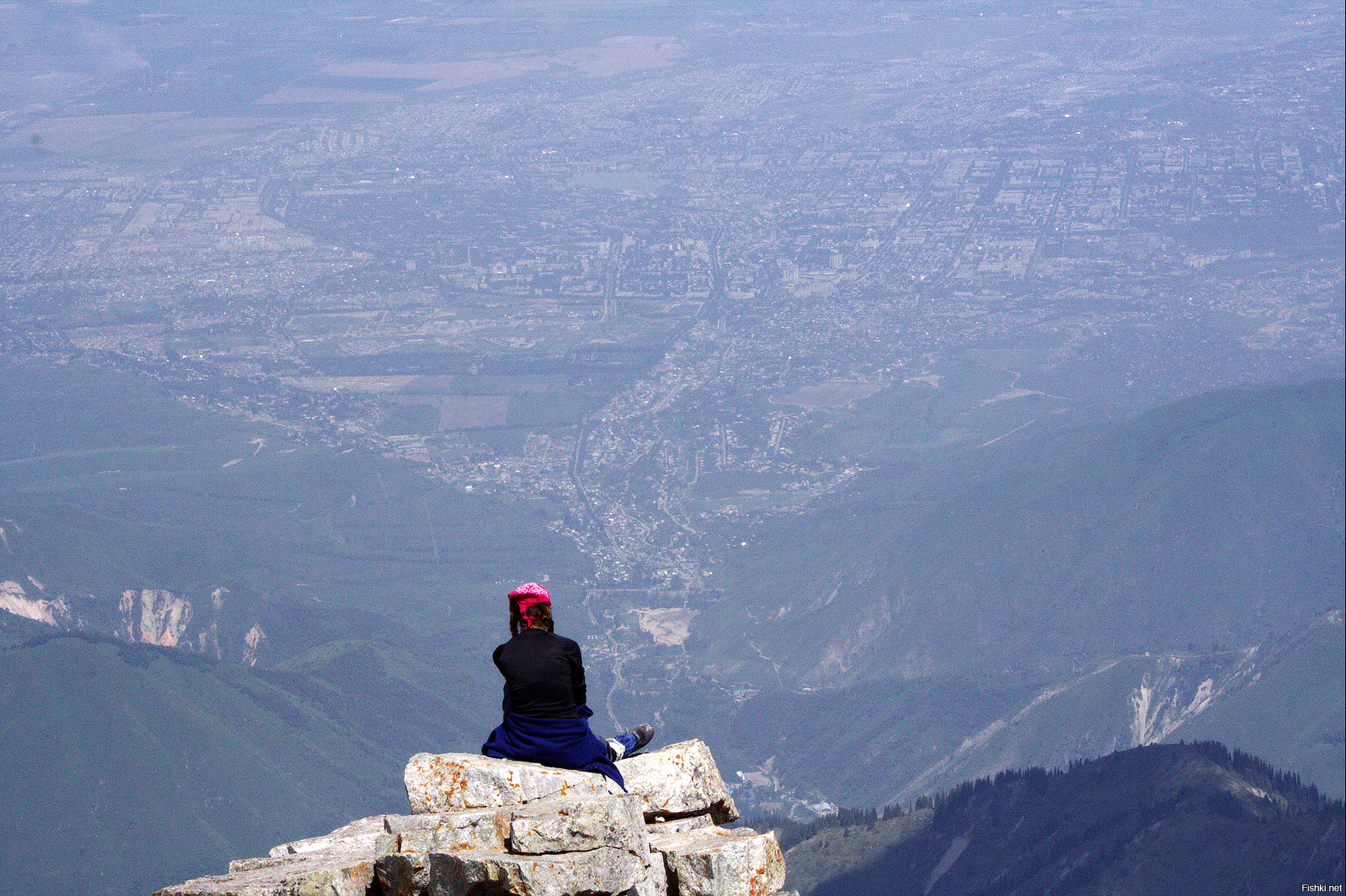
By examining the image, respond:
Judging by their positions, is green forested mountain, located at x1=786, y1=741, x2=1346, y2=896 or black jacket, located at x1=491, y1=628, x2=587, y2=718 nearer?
black jacket, located at x1=491, y1=628, x2=587, y2=718

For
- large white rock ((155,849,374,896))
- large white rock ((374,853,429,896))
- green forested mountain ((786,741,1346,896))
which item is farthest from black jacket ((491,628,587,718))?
green forested mountain ((786,741,1346,896))

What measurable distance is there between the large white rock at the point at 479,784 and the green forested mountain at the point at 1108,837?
117m

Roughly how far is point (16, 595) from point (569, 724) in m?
→ 187

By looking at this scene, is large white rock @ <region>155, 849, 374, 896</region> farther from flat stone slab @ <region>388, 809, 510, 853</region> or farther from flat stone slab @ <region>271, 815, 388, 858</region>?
flat stone slab @ <region>271, 815, 388, 858</region>

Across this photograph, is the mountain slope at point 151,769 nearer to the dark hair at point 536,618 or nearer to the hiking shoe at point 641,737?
the hiking shoe at point 641,737

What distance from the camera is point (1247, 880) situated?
412 ft

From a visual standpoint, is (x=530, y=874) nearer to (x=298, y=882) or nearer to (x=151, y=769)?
(x=298, y=882)

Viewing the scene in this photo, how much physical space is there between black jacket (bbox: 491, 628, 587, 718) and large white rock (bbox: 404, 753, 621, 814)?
1.02 metres

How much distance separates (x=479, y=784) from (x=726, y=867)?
167 inches

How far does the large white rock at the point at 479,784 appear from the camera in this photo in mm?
23266

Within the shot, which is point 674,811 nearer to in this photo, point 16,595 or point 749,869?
point 749,869

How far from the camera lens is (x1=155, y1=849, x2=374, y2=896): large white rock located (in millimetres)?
19719

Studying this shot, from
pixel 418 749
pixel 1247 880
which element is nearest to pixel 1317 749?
pixel 1247 880

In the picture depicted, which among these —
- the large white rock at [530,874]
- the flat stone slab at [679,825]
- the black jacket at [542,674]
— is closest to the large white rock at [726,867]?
the flat stone slab at [679,825]
